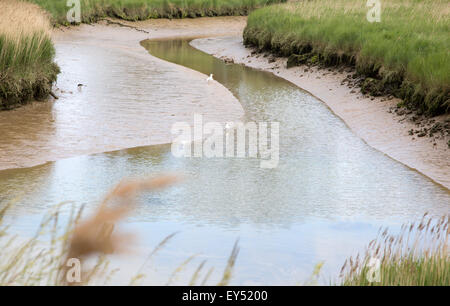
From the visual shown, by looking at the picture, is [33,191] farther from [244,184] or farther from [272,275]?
[272,275]

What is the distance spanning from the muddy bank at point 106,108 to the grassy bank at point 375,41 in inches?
125

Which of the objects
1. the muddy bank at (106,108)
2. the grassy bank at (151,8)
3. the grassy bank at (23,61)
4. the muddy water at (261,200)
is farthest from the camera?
the grassy bank at (151,8)

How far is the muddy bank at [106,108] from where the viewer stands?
10086mm

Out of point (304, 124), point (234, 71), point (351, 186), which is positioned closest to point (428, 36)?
point (304, 124)

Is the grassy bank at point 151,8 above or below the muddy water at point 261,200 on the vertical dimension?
above

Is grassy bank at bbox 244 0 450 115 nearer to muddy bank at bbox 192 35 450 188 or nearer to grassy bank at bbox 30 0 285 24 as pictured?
muddy bank at bbox 192 35 450 188

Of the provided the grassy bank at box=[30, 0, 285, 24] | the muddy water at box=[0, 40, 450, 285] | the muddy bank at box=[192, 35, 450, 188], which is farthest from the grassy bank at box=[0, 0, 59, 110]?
the grassy bank at box=[30, 0, 285, 24]

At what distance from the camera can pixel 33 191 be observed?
25.8ft

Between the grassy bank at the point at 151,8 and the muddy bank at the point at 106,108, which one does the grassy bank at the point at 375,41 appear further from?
the grassy bank at the point at 151,8

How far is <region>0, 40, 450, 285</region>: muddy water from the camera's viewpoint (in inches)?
235

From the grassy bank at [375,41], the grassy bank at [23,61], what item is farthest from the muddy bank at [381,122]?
the grassy bank at [23,61]

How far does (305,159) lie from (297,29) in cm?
1102

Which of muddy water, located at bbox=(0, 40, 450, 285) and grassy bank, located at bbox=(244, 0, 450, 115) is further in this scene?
grassy bank, located at bbox=(244, 0, 450, 115)

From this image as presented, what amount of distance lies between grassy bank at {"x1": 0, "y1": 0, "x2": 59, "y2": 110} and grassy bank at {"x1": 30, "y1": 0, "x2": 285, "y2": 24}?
14.8 m
